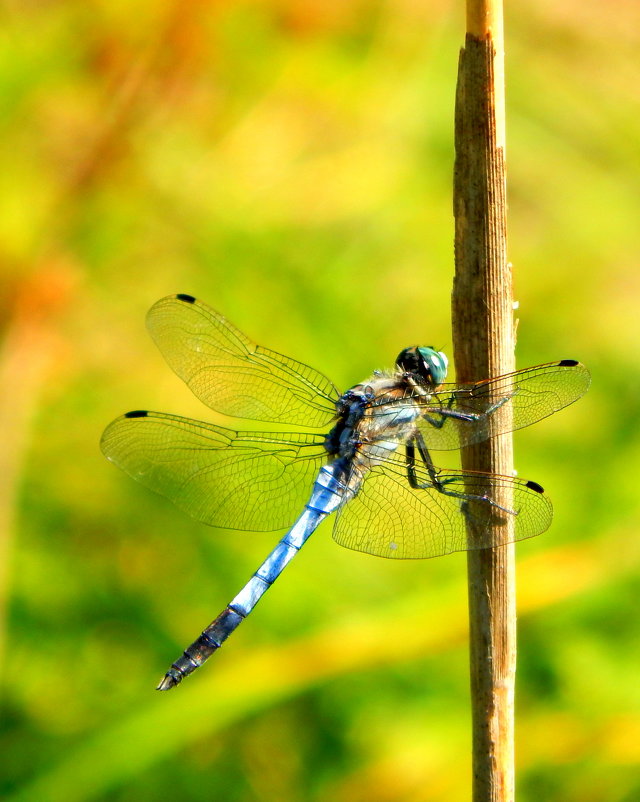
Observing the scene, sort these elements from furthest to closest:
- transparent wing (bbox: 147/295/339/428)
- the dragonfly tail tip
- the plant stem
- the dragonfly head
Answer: transparent wing (bbox: 147/295/339/428), the dragonfly head, the dragonfly tail tip, the plant stem

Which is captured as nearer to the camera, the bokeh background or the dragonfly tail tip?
the dragonfly tail tip

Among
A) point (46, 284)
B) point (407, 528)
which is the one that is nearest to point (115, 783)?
point (407, 528)

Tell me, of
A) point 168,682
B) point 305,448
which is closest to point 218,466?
point 305,448

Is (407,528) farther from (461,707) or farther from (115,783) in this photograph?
(115,783)

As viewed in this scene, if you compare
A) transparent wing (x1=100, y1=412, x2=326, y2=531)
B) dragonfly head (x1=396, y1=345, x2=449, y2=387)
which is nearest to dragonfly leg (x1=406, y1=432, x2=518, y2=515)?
dragonfly head (x1=396, y1=345, x2=449, y2=387)

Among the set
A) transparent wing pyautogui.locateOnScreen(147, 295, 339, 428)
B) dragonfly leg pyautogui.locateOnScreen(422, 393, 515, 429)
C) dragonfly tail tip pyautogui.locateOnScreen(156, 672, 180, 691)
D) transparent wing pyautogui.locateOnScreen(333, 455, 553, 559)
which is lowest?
dragonfly tail tip pyautogui.locateOnScreen(156, 672, 180, 691)

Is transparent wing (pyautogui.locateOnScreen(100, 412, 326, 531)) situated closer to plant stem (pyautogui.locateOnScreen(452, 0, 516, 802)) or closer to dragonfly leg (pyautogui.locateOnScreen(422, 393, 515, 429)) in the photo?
dragonfly leg (pyautogui.locateOnScreen(422, 393, 515, 429))

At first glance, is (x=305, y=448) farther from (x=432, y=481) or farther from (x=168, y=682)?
(x=168, y=682)
